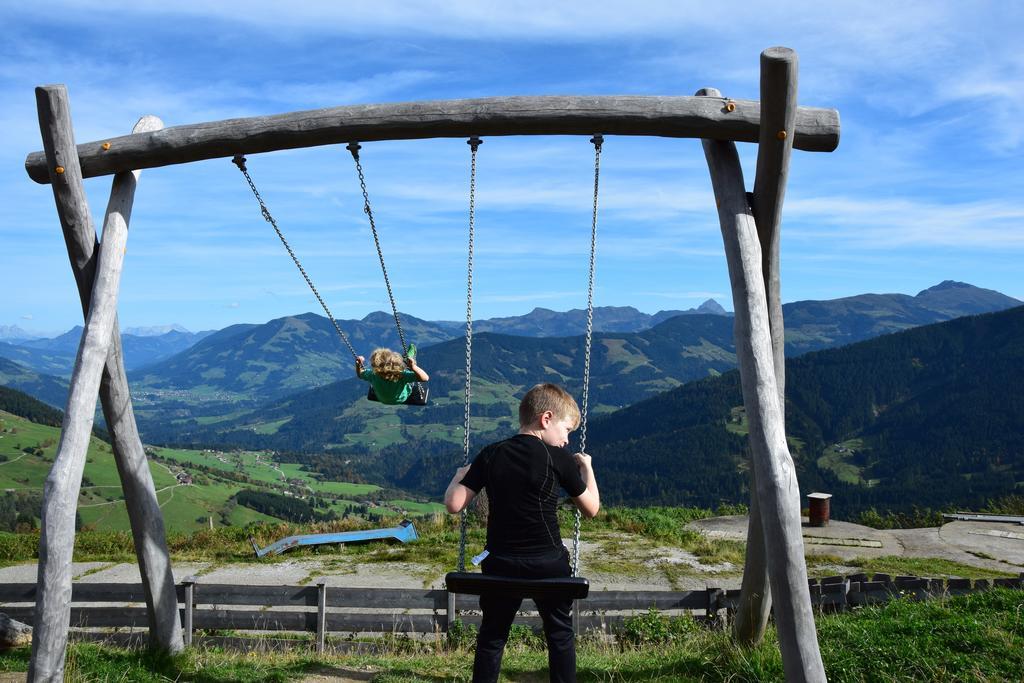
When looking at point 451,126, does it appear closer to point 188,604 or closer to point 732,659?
point 732,659

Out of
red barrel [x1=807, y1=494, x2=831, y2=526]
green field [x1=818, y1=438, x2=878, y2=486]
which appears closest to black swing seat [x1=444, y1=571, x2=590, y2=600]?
red barrel [x1=807, y1=494, x2=831, y2=526]

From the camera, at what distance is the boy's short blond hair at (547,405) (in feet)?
14.9

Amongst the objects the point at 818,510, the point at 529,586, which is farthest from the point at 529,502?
the point at 818,510

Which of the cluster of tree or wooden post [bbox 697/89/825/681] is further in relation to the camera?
the cluster of tree

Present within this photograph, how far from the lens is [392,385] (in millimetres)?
8383

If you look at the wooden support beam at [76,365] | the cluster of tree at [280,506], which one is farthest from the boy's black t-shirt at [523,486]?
the cluster of tree at [280,506]

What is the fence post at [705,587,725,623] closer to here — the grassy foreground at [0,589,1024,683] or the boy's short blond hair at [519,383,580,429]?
the grassy foreground at [0,589,1024,683]

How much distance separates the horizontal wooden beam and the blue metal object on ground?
10.8m

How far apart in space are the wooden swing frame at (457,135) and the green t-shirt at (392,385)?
2.34m

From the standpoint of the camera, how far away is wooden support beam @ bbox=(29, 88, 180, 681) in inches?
224

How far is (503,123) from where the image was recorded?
20.5 ft

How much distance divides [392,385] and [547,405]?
407 cm

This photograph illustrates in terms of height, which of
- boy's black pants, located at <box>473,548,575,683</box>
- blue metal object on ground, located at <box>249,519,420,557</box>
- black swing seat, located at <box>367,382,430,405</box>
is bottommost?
blue metal object on ground, located at <box>249,519,420,557</box>

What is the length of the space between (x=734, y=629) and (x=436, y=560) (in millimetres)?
9316
